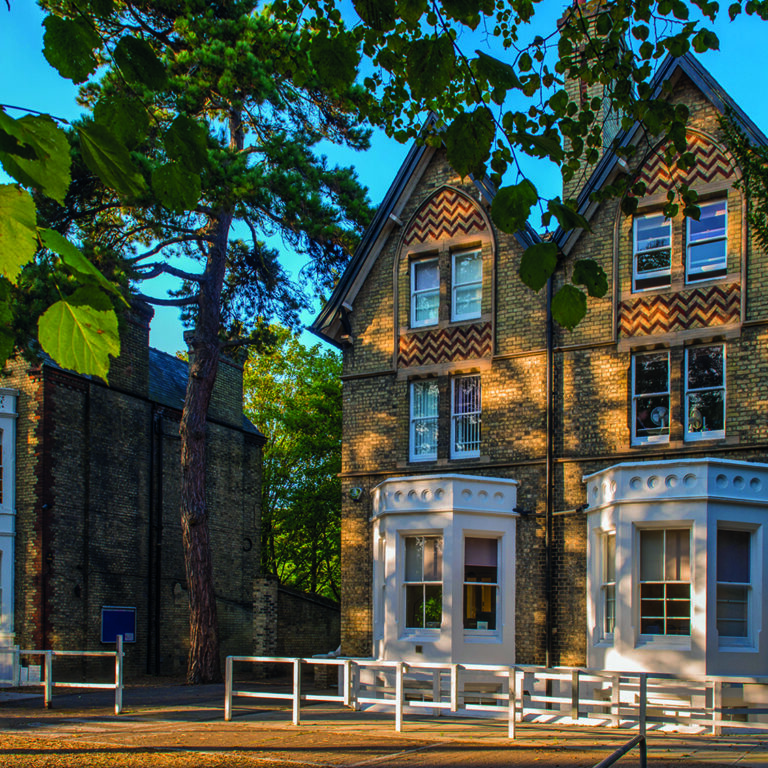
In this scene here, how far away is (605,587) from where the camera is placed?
17672 millimetres

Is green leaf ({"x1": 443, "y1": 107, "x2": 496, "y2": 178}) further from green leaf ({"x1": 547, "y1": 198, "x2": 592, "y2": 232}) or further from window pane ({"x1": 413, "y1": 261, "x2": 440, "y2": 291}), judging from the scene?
window pane ({"x1": 413, "y1": 261, "x2": 440, "y2": 291})

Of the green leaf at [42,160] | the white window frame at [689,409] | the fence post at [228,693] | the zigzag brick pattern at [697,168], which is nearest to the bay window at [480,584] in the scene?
the white window frame at [689,409]

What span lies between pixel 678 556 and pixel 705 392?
120 inches

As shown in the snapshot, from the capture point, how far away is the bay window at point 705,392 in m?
17.5

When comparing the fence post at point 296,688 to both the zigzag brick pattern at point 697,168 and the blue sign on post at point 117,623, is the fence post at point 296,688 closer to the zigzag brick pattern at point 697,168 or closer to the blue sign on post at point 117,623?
the zigzag brick pattern at point 697,168

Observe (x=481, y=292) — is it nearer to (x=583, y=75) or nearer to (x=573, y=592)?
(x=573, y=592)

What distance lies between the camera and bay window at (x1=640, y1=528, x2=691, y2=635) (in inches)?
647

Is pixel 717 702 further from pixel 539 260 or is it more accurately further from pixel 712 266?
pixel 539 260

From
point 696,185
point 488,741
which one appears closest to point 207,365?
point 696,185

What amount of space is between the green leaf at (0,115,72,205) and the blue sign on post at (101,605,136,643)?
992 inches

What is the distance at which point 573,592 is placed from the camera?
722 inches

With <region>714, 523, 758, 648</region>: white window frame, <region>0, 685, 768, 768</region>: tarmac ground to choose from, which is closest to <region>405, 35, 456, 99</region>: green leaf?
<region>0, 685, 768, 768</region>: tarmac ground

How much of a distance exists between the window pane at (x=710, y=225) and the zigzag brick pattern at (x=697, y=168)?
506 mm

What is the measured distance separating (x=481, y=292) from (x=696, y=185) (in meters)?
4.66
